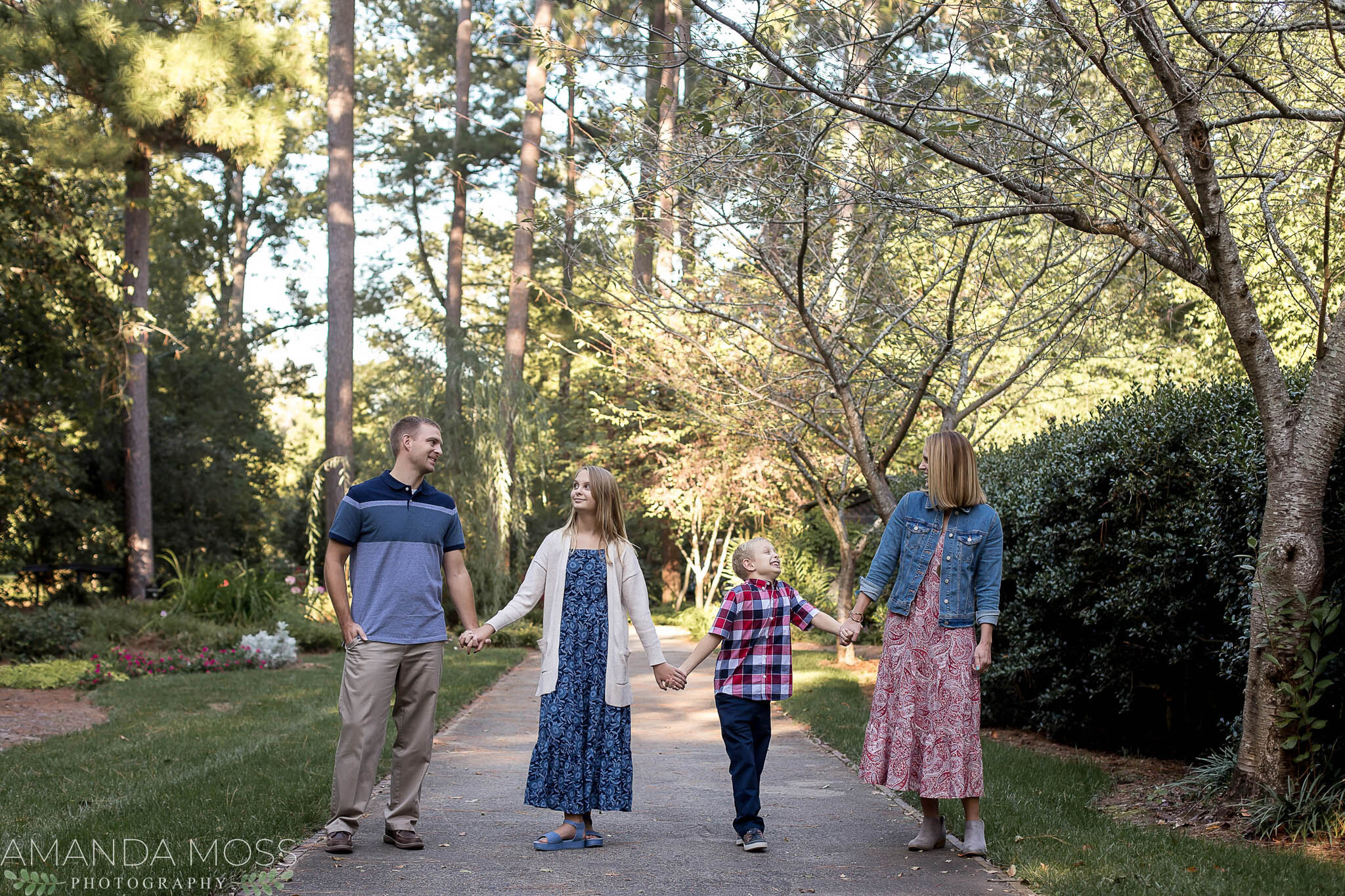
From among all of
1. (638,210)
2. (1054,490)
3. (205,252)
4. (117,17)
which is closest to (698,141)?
(638,210)

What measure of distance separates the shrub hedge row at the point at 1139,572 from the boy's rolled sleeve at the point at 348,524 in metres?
4.60

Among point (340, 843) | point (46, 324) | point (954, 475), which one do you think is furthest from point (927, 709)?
point (46, 324)

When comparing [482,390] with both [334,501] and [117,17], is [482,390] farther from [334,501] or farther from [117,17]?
[117,17]

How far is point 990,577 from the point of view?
546cm

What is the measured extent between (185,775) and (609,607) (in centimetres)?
320

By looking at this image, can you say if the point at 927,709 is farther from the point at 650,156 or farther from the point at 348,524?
the point at 650,156

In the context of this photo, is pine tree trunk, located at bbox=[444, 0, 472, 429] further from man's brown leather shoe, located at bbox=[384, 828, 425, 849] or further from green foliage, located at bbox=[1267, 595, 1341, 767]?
green foliage, located at bbox=[1267, 595, 1341, 767]

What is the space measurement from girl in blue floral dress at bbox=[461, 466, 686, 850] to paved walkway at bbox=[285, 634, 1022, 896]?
0.25 m

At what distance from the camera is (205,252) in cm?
3516

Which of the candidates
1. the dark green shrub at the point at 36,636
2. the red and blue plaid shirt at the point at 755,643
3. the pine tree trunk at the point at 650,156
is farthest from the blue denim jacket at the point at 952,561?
the dark green shrub at the point at 36,636

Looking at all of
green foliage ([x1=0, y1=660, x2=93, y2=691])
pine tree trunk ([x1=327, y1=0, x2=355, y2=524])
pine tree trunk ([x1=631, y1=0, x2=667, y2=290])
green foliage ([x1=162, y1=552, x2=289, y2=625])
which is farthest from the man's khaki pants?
pine tree trunk ([x1=327, y1=0, x2=355, y2=524])

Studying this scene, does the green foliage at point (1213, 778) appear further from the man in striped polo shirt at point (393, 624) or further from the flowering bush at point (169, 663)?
the flowering bush at point (169, 663)

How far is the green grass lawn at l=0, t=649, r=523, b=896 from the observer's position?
5.07 m

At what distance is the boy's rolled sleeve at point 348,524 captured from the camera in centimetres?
542
